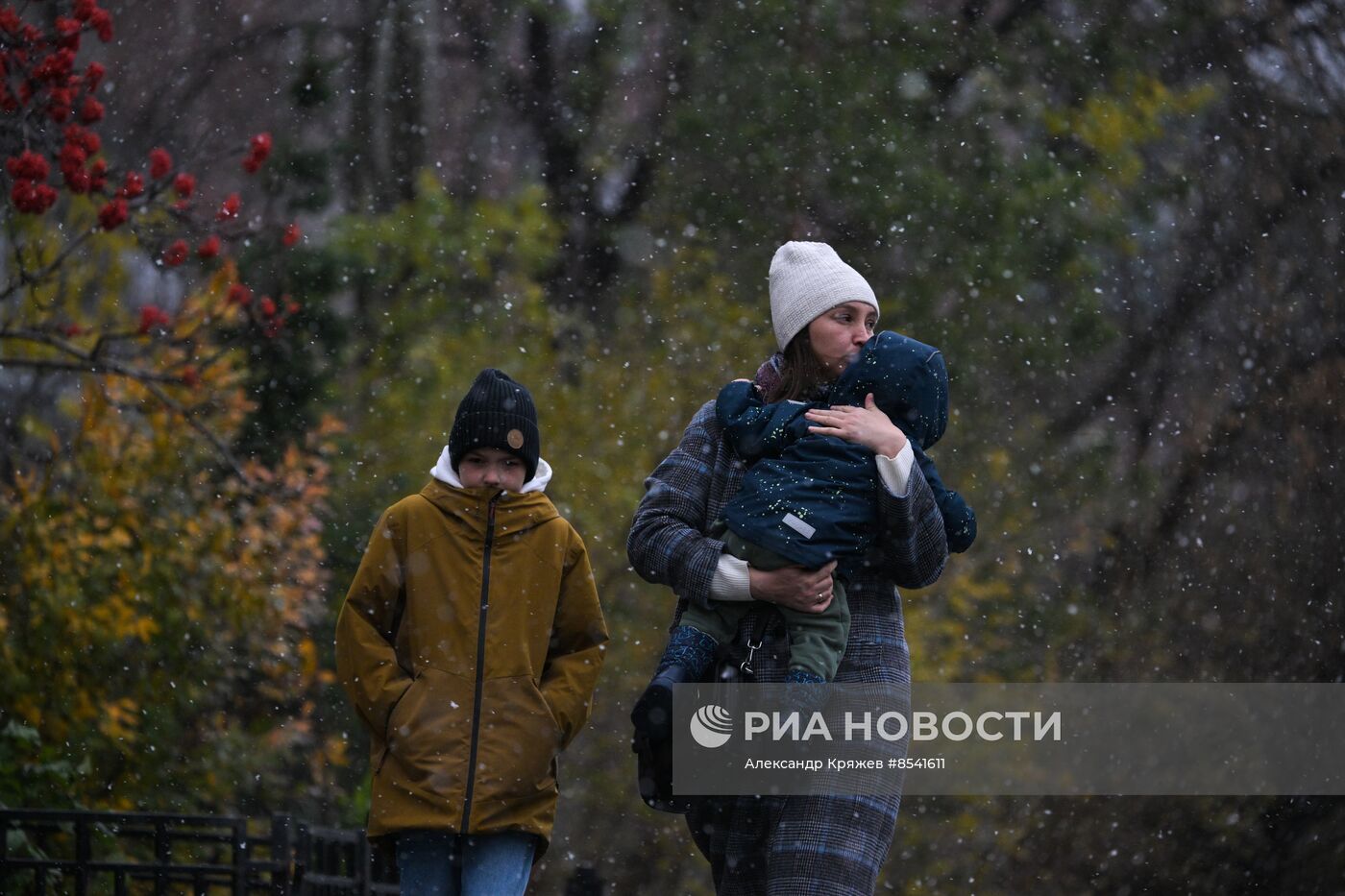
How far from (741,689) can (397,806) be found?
829 millimetres

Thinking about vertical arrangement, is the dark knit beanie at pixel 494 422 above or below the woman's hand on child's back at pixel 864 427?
above

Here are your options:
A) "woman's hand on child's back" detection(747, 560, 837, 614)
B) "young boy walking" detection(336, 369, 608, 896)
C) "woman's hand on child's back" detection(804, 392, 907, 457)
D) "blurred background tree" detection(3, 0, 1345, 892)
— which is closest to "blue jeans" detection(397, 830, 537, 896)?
"young boy walking" detection(336, 369, 608, 896)

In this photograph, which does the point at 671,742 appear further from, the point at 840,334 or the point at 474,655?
the point at 840,334

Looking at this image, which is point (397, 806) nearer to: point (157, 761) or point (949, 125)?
point (157, 761)

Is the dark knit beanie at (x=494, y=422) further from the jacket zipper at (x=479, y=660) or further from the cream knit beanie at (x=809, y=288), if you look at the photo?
the cream knit beanie at (x=809, y=288)

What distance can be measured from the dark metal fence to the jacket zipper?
2436 millimetres

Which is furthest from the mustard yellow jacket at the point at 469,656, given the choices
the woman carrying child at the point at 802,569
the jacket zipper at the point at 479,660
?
the woman carrying child at the point at 802,569

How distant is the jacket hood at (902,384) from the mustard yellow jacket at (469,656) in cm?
80

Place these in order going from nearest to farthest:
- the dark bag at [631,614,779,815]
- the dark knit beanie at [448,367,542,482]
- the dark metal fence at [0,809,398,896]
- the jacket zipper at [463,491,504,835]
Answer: the dark bag at [631,614,779,815] → the jacket zipper at [463,491,504,835] → the dark knit beanie at [448,367,542,482] → the dark metal fence at [0,809,398,896]

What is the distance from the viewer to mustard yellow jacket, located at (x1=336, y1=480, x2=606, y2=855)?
10.8 feet

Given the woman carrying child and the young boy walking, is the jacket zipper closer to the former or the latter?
the young boy walking

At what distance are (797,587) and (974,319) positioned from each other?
7825 millimetres

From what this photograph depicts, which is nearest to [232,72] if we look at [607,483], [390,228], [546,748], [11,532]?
[390,228]

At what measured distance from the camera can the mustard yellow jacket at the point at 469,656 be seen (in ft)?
10.8
